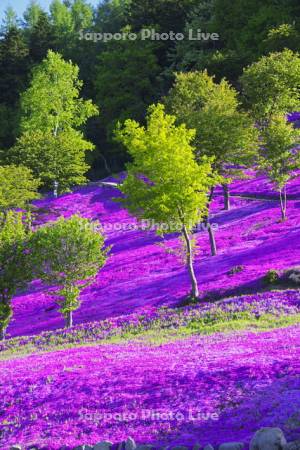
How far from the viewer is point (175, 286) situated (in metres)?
39.8

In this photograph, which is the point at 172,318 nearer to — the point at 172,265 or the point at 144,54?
the point at 172,265

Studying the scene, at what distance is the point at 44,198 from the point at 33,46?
45.3 meters

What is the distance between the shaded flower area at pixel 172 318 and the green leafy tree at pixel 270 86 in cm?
3677

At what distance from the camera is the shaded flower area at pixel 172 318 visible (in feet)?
96.8

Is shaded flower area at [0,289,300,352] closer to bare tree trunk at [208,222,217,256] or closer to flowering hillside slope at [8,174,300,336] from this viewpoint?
flowering hillside slope at [8,174,300,336]

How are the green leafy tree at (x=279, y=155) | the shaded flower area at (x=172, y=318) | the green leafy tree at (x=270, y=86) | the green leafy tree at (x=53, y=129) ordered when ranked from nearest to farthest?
the shaded flower area at (x=172, y=318)
the green leafy tree at (x=279, y=155)
the green leafy tree at (x=270, y=86)
the green leafy tree at (x=53, y=129)

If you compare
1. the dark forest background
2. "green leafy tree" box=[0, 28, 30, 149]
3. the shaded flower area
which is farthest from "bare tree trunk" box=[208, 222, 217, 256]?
"green leafy tree" box=[0, 28, 30, 149]

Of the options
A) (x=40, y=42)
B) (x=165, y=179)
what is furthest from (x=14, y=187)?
(x=40, y=42)

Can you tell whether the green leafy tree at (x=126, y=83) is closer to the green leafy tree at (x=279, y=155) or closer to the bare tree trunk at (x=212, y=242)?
the green leafy tree at (x=279, y=155)

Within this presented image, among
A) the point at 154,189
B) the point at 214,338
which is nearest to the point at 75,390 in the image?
the point at 214,338

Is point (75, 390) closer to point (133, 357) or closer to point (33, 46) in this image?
point (133, 357)

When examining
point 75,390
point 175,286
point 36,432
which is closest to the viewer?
point 36,432

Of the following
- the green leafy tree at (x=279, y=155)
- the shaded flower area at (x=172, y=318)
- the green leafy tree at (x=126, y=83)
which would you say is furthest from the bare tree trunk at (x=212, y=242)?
the green leafy tree at (x=126, y=83)

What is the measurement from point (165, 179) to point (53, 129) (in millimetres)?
53394
